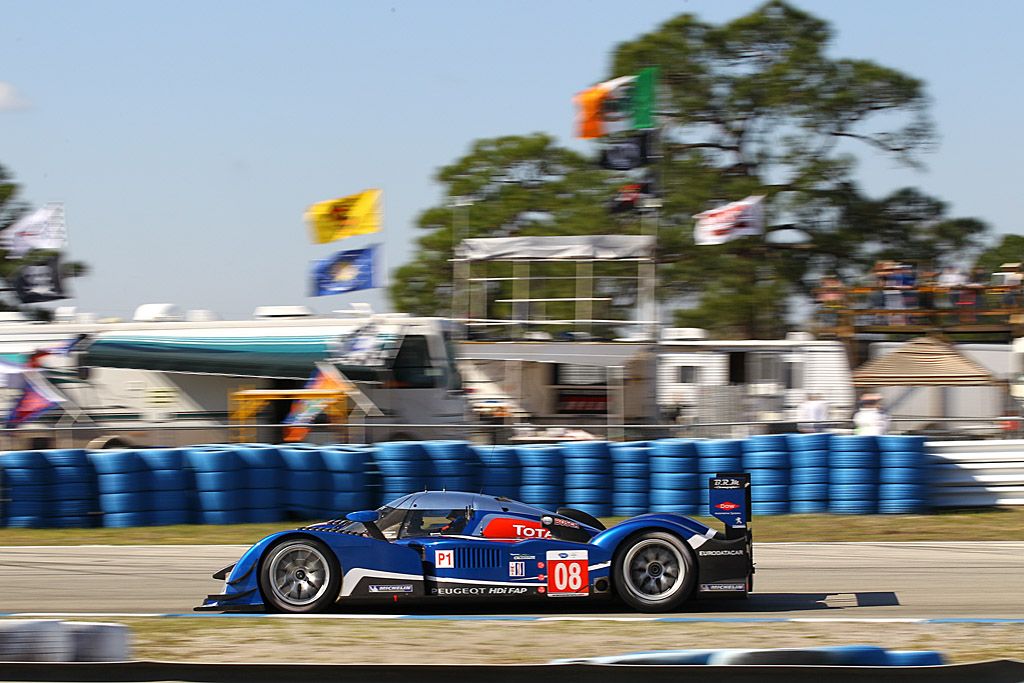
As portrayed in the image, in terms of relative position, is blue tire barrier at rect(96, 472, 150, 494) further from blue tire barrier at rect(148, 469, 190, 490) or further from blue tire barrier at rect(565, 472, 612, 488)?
blue tire barrier at rect(565, 472, 612, 488)

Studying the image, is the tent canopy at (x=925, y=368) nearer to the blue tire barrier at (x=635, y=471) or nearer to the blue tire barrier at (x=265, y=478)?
the blue tire barrier at (x=635, y=471)

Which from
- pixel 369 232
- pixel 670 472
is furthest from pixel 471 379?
pixel 670 472

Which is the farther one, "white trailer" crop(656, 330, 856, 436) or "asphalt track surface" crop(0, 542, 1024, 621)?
"white trailer" crop(656, 330, 856, 436)

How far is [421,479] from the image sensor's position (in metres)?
12.9

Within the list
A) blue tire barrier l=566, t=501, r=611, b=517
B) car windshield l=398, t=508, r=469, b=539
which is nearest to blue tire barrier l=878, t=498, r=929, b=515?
blue tire barrier l=566, t=501, r=611, b=517

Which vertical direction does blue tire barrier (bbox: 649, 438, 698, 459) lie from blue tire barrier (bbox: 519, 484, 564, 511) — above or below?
above

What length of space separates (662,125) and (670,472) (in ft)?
49.2

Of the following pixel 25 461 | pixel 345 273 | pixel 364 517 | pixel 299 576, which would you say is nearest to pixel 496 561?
pixel 364 517

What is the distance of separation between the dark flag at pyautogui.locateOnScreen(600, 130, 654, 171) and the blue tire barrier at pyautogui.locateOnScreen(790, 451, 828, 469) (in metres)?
8.63

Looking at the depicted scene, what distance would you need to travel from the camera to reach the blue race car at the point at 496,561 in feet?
24.8

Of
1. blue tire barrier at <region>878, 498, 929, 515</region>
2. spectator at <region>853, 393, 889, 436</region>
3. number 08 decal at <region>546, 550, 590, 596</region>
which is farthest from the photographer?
spectator at <region>853, 393, 889, 436</region>

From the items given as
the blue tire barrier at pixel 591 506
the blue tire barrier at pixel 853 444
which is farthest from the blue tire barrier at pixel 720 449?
the blue tire barrier at pixel 591 506

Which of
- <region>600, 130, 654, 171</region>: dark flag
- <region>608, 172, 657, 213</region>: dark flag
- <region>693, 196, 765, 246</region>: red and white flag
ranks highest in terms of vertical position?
<region>600, 130, 654, 171</region>: dark flag

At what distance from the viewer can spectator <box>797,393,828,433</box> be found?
16469 mm
